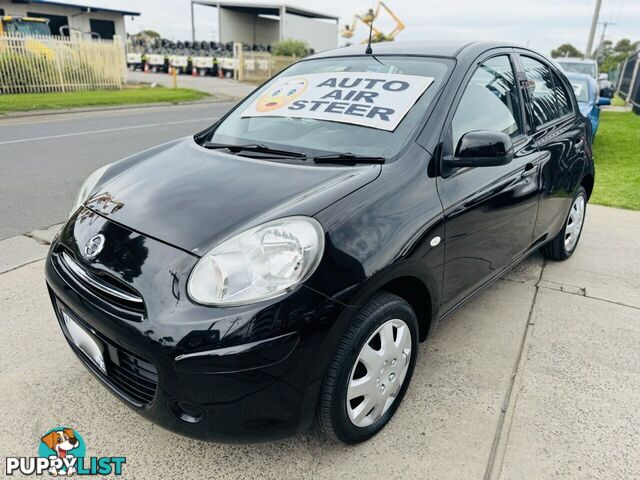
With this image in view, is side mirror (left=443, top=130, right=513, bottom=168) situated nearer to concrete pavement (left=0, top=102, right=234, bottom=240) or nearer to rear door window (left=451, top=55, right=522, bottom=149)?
rear door window (left=451, top=55, right=522, bottom=149)

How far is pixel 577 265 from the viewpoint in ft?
13.8

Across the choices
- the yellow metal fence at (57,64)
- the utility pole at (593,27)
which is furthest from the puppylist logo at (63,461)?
the utility pole at (593,27)

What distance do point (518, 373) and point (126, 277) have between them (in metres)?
2.07

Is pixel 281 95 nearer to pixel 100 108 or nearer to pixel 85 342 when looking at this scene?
pixel 85 342

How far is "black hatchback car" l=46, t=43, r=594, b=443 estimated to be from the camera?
66.7 inches

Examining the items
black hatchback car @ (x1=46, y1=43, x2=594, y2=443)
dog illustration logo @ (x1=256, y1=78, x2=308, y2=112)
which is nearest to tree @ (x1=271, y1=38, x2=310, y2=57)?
dog illustration logo @ (x1=256, y1=78, x2=308, y2=112)

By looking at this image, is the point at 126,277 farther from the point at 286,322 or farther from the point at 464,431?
the point at 464,431

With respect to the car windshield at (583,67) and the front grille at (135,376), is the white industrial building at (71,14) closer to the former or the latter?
the car windshield at (583,67)

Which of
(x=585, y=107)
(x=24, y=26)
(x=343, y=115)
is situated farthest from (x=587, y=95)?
Answer: (x=24, y=26)

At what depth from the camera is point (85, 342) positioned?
80.4 inches

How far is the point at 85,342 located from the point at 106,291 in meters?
0.34

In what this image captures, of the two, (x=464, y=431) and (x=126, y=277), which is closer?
(x=126, y=277)

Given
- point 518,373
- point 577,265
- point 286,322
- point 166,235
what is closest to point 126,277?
point 166,235

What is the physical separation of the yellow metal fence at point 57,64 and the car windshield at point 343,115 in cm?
1639
